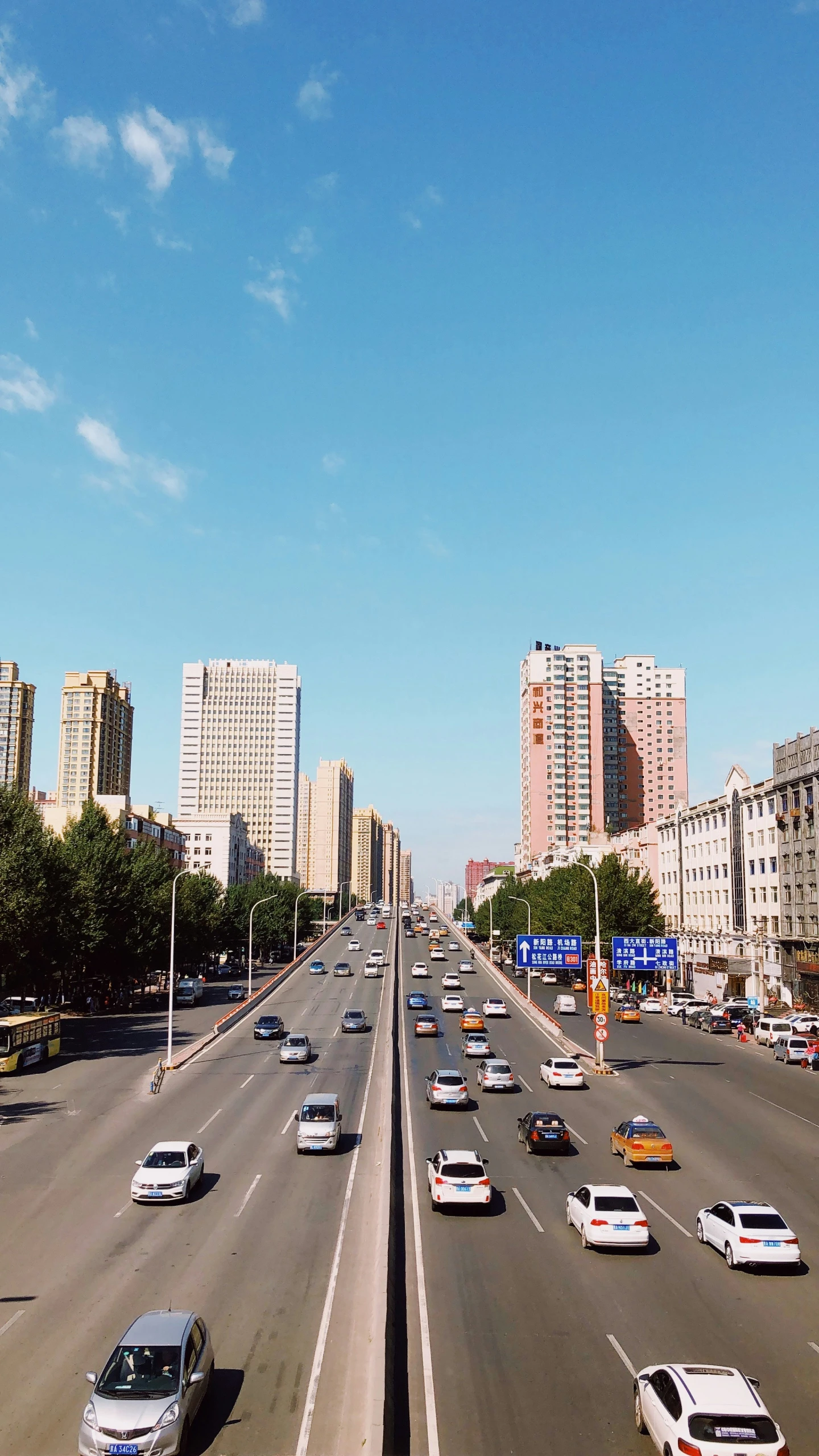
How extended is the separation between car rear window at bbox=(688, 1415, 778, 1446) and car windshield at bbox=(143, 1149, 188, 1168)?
54.4ft

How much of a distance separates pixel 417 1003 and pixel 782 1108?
39.9m

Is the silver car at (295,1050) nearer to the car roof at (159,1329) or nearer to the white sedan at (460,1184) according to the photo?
the white sedan at (460,1184)

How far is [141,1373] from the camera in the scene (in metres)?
12.5

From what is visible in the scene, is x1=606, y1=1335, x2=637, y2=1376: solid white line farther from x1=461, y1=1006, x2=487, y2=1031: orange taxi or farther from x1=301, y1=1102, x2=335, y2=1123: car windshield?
x1=461, y1=1006, x2=487, y2=1031: orange taxi

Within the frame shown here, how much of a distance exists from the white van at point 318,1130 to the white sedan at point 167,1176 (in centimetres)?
476

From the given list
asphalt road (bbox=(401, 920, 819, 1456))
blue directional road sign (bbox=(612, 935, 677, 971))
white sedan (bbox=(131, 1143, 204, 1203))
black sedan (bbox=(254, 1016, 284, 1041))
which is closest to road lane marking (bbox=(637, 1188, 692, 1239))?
asphalt road (bbox=(401, 920, 819, 1456))

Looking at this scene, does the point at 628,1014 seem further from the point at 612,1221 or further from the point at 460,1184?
the point at 612,1221

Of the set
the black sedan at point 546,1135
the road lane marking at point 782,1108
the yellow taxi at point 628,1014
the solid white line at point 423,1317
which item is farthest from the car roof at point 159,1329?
the yellow taxi at point 628,1014

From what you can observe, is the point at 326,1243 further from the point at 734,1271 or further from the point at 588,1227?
the point at 734,1271

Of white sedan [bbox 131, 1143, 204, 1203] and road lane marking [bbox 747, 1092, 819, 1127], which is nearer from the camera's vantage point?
white sedan [bbox 131, 1143, 204, 1203]

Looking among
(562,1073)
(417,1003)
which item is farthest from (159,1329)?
Answer: (417,1003)

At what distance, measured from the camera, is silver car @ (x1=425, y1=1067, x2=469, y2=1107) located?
122 ft

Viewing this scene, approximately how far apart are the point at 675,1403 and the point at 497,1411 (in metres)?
2.66

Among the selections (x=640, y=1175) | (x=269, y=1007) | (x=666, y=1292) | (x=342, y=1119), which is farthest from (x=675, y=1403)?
(x=269, y=1007)
